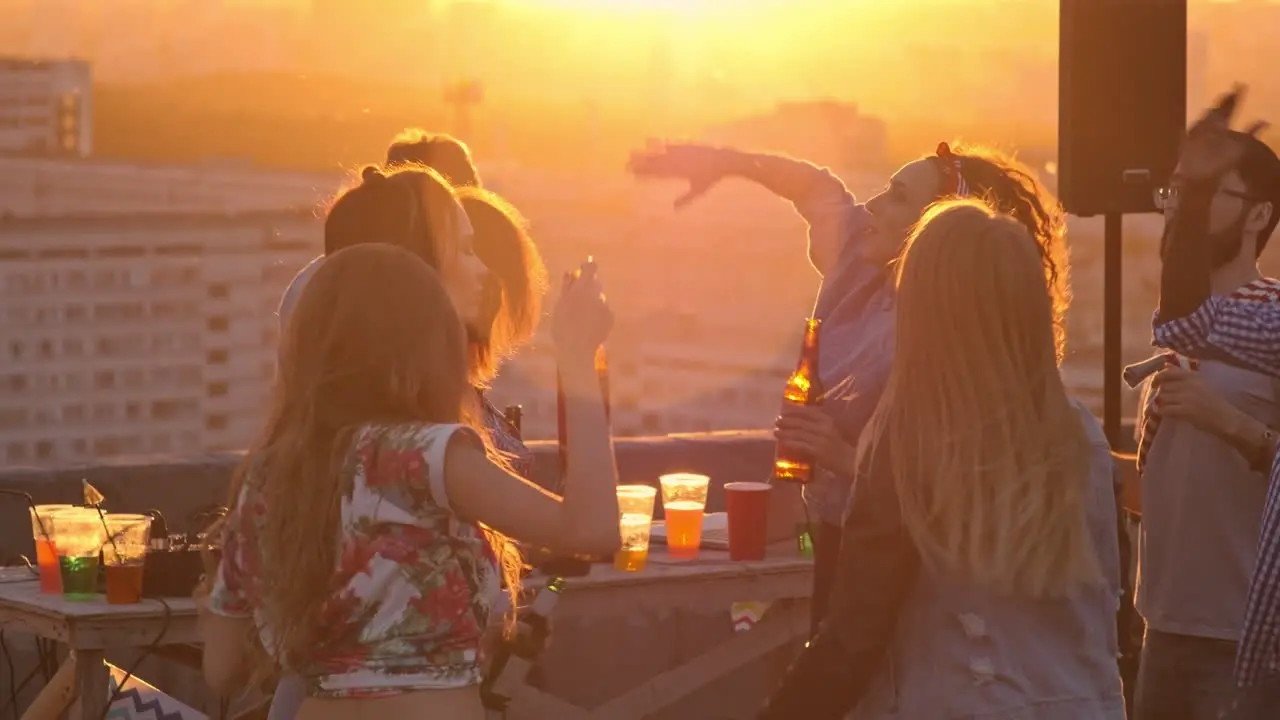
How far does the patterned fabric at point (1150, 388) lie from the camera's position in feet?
10.9

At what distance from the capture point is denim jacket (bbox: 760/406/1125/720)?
7.38ft

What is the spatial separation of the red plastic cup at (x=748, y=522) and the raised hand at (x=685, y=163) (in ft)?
2.22

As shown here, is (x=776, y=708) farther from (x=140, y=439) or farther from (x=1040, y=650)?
(x=140, y=439)

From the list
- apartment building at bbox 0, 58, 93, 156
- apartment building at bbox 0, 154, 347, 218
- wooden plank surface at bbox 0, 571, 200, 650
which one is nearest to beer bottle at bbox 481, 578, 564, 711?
wooden plank surface at bbox 0, 571, 200, 650

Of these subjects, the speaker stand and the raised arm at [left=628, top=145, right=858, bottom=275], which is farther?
the speaker stand

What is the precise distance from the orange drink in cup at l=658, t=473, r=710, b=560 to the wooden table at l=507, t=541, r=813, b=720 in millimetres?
42

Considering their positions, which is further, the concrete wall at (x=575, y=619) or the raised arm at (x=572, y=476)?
the concrete wall at (x=575, y=619)

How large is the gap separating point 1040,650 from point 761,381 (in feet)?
293

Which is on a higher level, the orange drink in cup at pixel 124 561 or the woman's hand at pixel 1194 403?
the woman's hand at pixel 1194 403

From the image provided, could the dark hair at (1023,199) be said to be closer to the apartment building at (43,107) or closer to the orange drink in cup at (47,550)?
the orange drink in cup at (47,550)

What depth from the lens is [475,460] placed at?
221 cm

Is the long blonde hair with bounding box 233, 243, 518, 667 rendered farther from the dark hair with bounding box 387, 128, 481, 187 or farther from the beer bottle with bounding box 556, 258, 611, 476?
the dark hair with bounding box 387, 128, 481, 187

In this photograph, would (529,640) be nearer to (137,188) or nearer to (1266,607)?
(1266,607)

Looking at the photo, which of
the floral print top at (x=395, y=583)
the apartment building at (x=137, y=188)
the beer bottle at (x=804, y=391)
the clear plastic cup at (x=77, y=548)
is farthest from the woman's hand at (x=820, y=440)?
the apartment building at (x=137, y=188)
